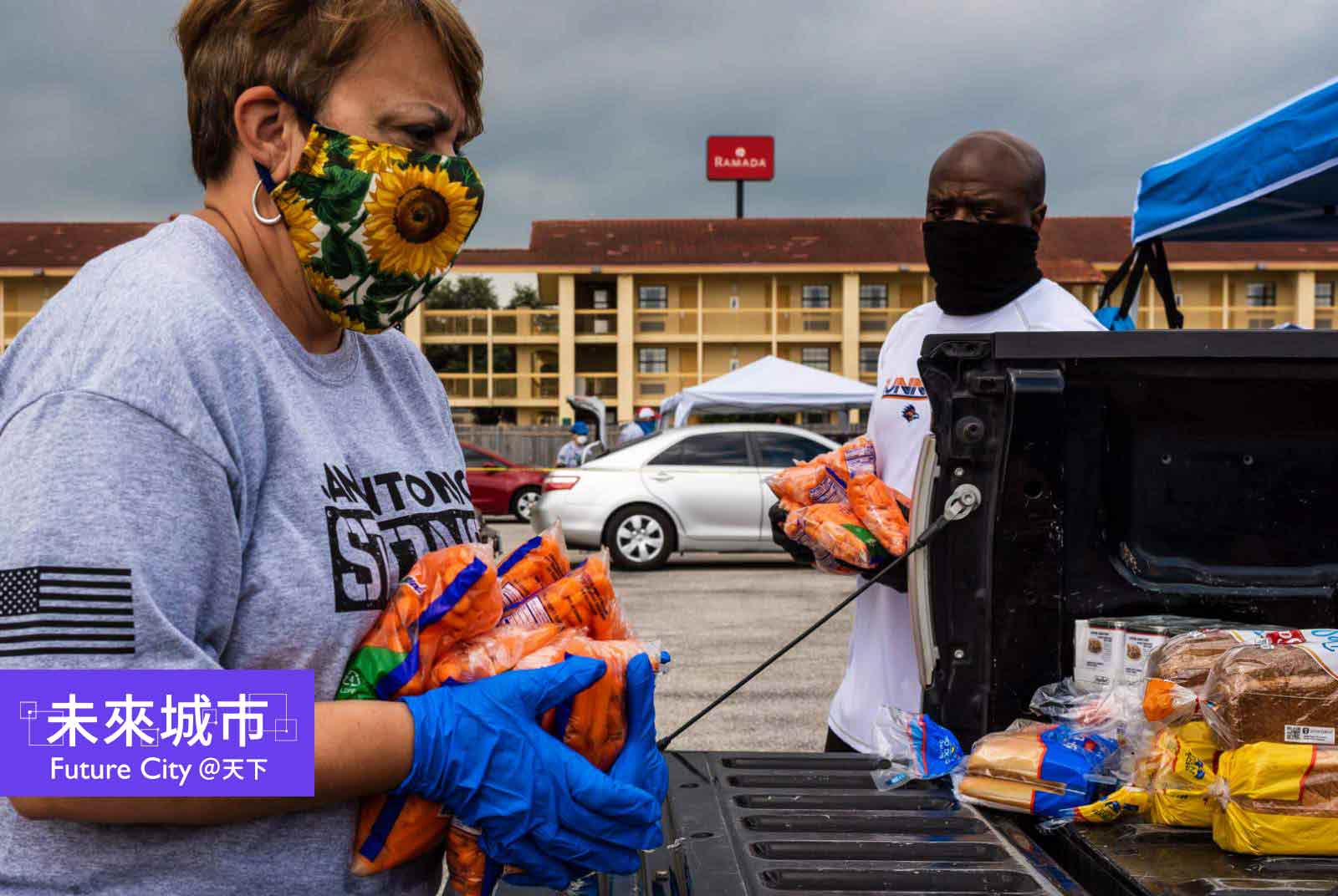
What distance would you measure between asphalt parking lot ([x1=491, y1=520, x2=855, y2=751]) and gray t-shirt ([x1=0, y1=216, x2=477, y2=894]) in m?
3.80

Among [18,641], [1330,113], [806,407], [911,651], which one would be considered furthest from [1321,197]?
[806,407]

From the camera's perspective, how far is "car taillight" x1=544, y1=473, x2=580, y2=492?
12.6 m

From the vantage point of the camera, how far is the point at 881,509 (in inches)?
99.6

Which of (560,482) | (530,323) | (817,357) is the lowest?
(560,482)

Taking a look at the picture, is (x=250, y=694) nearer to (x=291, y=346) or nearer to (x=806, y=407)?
(x=291, y=346)

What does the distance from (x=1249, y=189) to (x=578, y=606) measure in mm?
4672

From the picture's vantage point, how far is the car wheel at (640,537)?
12.6 meters

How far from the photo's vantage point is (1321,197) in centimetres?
575

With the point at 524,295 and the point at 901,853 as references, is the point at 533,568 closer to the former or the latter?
the point at 901,853

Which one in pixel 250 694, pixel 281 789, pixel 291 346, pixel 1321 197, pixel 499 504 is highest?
pixel 1321 197

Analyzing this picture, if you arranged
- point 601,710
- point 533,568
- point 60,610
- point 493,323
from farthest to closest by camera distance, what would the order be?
point 493,323, point 533,568, point 601,710, point 60,610

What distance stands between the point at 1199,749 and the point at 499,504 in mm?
19336

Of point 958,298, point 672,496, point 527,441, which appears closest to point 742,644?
point 672,496

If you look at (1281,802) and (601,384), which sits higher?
(601,384)
